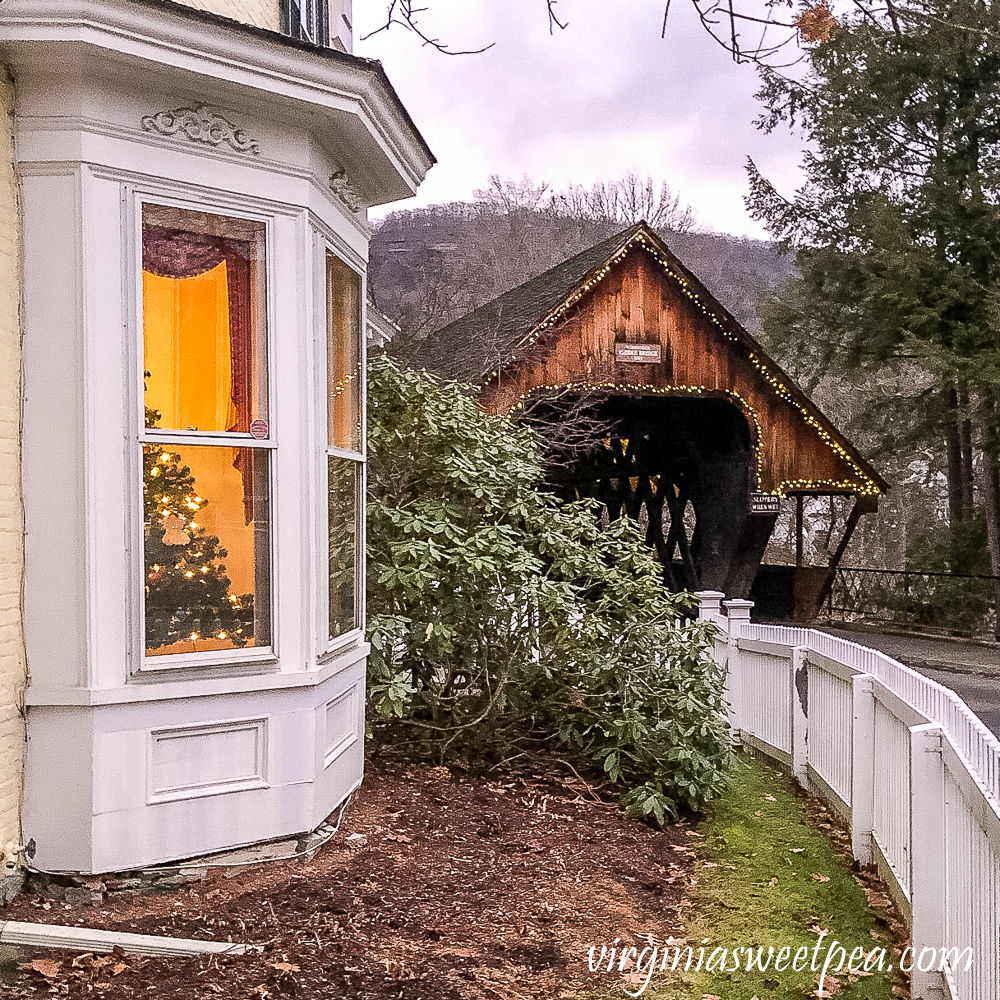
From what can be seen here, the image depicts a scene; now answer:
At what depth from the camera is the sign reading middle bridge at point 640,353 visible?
17047 mm

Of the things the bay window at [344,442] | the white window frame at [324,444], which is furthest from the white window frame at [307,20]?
the white window frame at [324,444]

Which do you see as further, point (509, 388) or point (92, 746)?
point (509, 388)

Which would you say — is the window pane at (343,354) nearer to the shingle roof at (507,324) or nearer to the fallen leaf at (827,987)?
the fallen leaf at (827,987)

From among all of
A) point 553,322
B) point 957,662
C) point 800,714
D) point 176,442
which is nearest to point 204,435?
point 176,442

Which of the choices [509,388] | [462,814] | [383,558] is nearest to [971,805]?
[462,814]

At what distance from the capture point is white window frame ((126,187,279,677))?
4539 mm

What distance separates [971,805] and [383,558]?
4.32 metres

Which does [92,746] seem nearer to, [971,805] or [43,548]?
[43,548]

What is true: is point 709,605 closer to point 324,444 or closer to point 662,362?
point 324,444

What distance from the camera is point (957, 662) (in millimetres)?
15648

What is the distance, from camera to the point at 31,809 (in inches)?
174

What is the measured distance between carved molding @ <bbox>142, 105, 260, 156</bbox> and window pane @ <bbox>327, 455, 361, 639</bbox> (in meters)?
1.61

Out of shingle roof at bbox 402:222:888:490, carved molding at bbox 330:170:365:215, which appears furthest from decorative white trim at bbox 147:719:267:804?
shingle roof at bbox 402:222:888:490

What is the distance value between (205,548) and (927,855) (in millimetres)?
3327
